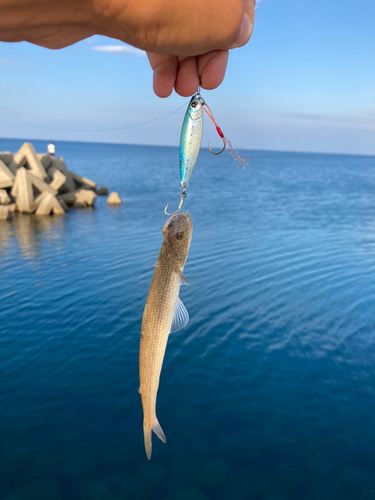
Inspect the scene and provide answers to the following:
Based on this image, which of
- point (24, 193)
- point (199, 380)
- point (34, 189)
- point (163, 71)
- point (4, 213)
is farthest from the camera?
point (34, 189)

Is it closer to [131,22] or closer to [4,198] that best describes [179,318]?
[131,22]

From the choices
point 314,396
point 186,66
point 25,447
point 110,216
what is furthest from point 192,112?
point 110,216

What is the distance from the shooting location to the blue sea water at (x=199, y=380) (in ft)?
21.0

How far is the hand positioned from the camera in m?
1.24

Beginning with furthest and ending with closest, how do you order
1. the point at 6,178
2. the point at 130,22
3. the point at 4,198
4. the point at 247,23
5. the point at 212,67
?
1. the point at 6,178
2. the point at 4,198
3. the point at 212,67
4. the point at 247,23
5. the point at 130,22

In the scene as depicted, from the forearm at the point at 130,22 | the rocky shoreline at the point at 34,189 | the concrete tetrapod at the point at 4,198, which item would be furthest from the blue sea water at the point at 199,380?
the concrete tetrapod at the point at 4,198

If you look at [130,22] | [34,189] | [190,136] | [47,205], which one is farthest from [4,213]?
[130,22]

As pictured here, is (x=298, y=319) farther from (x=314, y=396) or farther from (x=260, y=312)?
(x=314, y=396)

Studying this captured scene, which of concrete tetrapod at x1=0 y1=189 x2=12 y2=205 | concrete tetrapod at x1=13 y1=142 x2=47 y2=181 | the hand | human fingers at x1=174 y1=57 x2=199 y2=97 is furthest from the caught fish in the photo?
concrete tetrapod at x1=13 y1=142 x2=47 y2=181

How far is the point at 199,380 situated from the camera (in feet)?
27.9

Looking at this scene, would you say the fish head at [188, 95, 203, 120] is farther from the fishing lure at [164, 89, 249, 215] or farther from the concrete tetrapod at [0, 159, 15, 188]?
the concrete tetrapod at [0, 159, 15, 188]

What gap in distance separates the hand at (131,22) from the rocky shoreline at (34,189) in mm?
22999

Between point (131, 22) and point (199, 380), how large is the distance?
8.01 metres

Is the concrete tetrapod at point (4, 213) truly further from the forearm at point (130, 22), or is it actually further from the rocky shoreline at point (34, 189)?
the forearm at point (130, 22)
